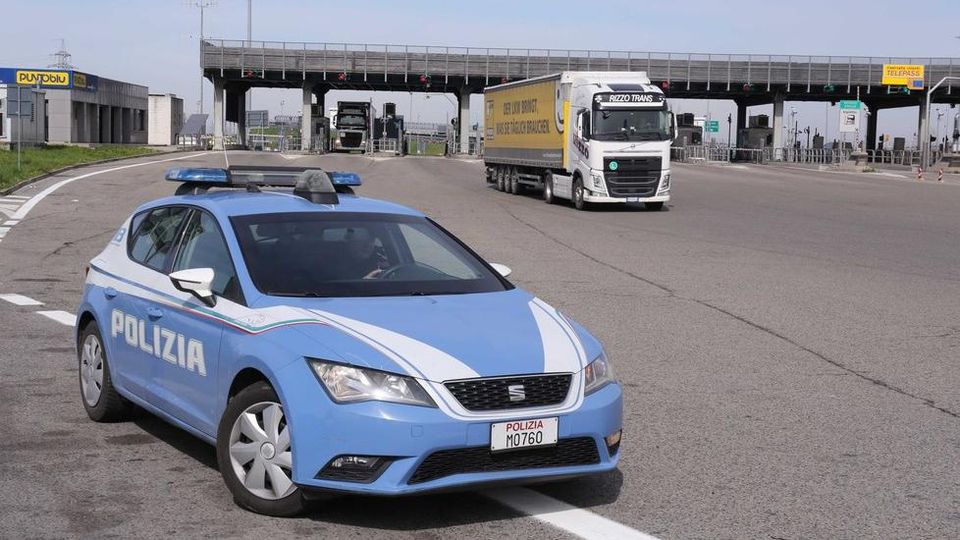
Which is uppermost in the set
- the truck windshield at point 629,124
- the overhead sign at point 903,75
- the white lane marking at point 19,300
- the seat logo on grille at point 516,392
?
the overhead sign at point 903,75

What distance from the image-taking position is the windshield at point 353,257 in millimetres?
5922

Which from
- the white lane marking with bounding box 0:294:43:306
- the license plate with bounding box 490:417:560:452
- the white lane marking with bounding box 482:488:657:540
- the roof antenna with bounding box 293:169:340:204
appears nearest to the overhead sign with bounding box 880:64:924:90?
the white lane marking with bounding box 0:294:43:306

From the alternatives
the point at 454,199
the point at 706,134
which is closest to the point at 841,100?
the point at 706,134

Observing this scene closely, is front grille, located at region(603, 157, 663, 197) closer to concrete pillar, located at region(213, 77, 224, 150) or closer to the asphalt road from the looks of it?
the asphalt road

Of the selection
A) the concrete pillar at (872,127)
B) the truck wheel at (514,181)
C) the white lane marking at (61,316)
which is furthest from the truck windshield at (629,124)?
the concrete pillar at (872,127)

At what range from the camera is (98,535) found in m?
5.00

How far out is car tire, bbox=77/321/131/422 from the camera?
7012mm

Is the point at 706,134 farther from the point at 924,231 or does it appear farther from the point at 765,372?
the point at 765,372

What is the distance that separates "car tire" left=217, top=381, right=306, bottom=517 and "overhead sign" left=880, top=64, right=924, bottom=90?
84716 mm

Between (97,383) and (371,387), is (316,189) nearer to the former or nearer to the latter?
(97,383)

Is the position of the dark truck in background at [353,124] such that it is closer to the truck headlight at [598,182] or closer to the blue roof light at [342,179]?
the truck headlight at [598,182]

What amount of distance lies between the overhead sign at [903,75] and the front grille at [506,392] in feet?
277

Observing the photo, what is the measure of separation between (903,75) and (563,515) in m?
84.6

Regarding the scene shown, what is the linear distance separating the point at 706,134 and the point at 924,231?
107189 mm
